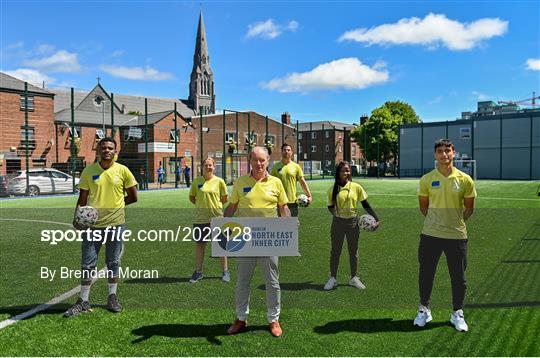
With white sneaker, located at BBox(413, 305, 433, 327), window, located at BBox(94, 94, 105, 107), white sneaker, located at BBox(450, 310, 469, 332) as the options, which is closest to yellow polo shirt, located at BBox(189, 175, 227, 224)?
white sneaker, located at BBox(413, 305, 433, 327)

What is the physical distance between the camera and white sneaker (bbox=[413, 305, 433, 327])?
4.83 metres

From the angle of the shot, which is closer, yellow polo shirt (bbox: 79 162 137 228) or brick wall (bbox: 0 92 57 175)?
yellow polo shirt (bbox: 79 162 137 228)

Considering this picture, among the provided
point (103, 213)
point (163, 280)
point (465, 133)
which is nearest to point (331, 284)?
point (163, 280)

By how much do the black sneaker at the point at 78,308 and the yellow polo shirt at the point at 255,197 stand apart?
2.31 metres

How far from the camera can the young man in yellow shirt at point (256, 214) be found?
473 centimetres

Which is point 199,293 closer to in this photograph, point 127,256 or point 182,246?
point 127,256

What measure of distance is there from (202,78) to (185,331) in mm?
111241

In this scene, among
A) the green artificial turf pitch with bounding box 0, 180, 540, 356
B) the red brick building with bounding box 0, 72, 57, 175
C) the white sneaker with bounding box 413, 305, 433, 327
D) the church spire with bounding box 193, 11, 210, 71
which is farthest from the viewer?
the church spire with bounding box 193, 11, 210, 71

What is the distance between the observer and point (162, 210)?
17125mm

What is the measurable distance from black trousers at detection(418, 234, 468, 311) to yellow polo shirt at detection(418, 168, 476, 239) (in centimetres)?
9

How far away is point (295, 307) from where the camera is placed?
5535 millimetres

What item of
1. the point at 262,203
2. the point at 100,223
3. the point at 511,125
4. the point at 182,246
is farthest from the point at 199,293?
the point at 511,125

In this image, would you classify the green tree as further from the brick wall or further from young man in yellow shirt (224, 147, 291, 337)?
young man in yellow shirt (224, 147, 291, 337)

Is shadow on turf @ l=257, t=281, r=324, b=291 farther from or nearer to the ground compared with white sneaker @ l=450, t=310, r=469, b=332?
nearer to the ground
